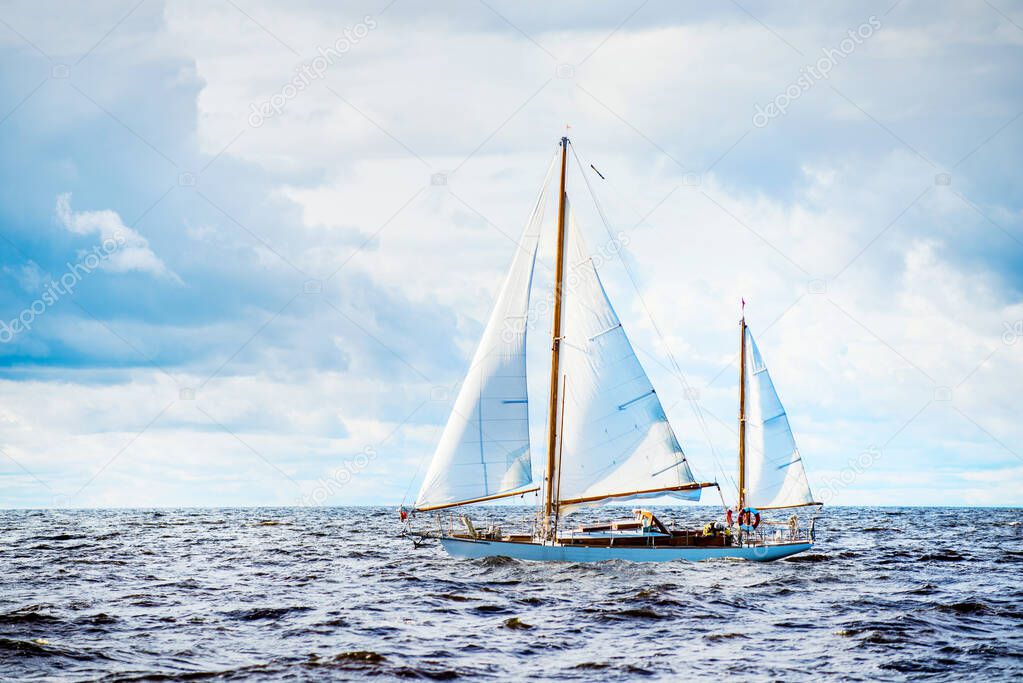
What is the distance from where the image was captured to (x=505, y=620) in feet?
87.7

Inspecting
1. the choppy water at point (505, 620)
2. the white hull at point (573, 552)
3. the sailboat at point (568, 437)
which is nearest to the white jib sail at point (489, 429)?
the sailboat at point (568, 437)

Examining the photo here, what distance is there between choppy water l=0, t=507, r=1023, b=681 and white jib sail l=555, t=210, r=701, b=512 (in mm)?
3608

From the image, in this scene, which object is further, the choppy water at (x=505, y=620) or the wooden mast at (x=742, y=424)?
the wooden mast at (x=742, y=424)

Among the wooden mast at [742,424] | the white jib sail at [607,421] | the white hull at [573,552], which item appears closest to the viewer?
the white hull at [573,552]

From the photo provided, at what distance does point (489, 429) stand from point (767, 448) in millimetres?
19906

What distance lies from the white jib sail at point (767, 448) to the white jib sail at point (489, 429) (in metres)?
17.8

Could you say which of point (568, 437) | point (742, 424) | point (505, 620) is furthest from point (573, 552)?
point (742, 424)

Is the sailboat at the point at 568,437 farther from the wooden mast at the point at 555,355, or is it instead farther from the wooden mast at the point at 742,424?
the wooden mast at the point at 742,424

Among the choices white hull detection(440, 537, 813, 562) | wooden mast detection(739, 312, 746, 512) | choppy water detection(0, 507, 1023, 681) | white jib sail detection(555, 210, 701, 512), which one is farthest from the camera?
wooden mast detection(739, 312, 746, 512)

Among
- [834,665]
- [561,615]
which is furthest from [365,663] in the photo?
[834,665]

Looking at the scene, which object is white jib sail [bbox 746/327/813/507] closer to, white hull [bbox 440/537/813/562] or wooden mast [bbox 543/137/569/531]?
white hull [bbox 440/537/813/562]

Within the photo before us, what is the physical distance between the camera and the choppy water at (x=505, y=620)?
68.6ft

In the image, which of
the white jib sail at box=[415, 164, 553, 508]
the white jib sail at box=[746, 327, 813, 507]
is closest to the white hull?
the white jib sail at box=[415, 164, 553, 508]

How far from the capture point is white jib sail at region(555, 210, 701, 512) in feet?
127
